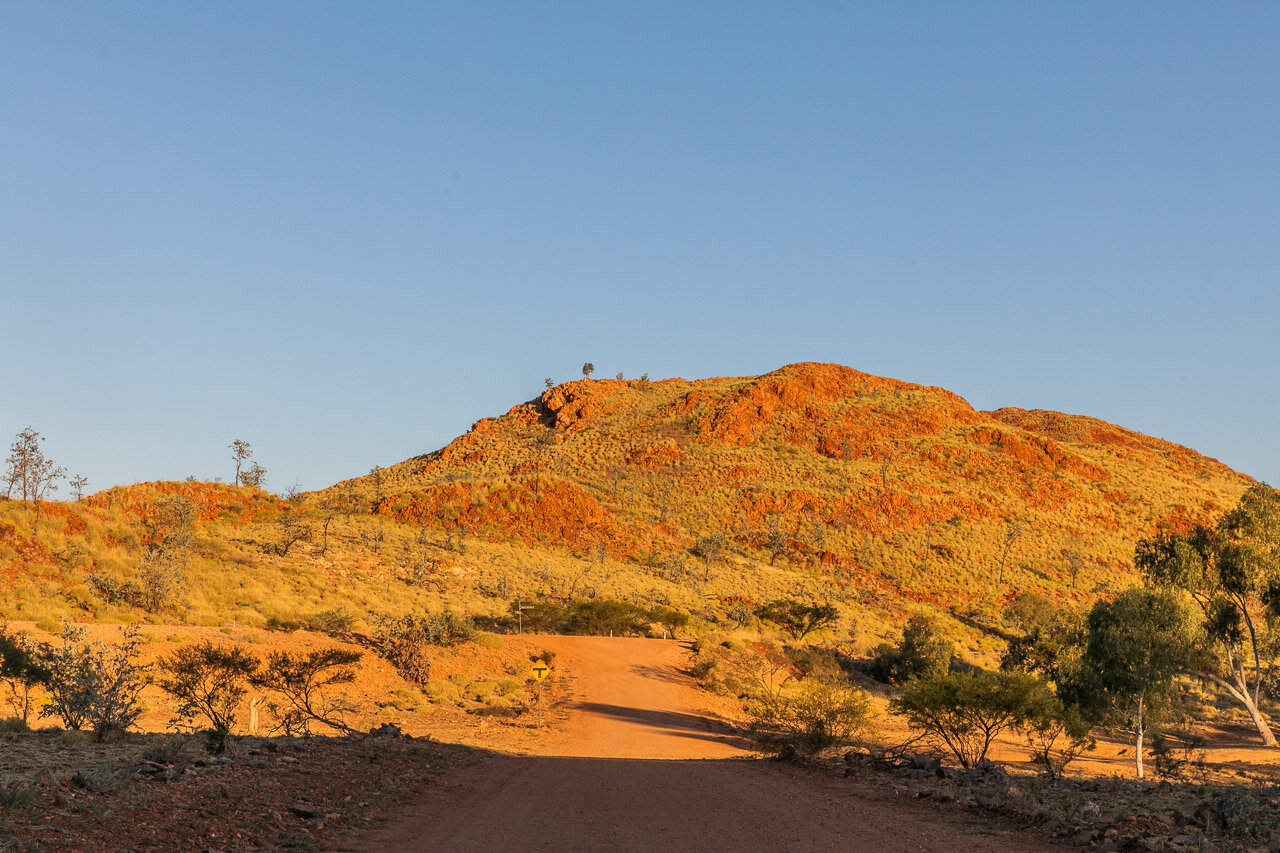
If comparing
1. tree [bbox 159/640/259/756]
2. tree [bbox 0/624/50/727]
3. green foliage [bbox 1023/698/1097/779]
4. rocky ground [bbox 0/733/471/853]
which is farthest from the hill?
green foliage [bbox 1023/698/1097/779]

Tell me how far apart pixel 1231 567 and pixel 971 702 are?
58.3 feet

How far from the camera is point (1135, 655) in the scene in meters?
23.9

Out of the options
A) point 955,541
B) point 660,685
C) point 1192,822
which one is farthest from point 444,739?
point 955,541

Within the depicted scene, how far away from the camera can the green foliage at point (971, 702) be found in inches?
652

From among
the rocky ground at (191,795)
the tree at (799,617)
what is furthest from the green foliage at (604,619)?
the rocky ground at (191,795)

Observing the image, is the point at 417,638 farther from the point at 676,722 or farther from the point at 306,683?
the point at 306,683

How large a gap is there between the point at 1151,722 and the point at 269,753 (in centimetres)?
2474

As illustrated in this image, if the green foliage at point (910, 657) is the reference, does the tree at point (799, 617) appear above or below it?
above

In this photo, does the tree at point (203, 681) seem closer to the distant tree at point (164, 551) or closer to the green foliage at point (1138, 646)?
the distant tree at point (164, 551)

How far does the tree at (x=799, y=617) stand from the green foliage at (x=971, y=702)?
29235 mm

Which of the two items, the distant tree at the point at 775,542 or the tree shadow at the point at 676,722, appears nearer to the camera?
the tree shadow at the point at 676,722

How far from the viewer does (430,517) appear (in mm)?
70438

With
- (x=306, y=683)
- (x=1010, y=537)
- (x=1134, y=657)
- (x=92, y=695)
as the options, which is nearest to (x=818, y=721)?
(x=1134, y=657)

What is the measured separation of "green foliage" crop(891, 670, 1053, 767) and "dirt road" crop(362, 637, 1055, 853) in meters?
2.66
